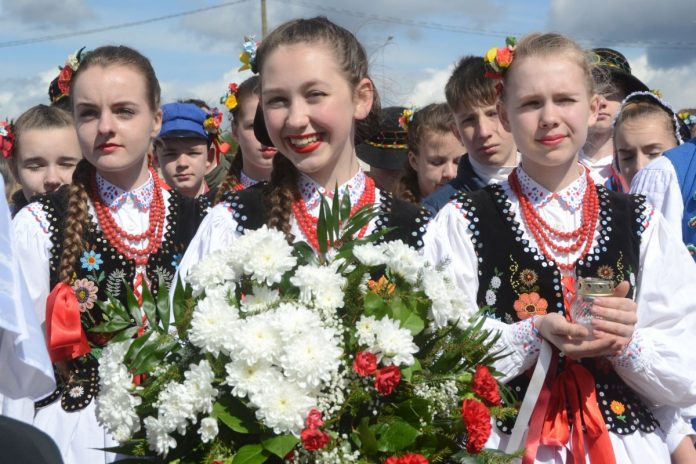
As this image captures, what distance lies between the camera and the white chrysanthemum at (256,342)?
2039mm

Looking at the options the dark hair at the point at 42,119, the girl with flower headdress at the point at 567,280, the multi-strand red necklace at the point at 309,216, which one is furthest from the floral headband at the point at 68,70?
the girl with flower headdress at the point at 567,280

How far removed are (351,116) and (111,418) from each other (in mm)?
1481

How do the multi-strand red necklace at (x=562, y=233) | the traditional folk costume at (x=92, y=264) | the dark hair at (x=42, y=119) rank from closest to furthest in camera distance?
the multi-strand red necklace at (x=562, y=233) < the traditional folk costume at (x=92, y=264) < the dark hair at (x=42, y=119)

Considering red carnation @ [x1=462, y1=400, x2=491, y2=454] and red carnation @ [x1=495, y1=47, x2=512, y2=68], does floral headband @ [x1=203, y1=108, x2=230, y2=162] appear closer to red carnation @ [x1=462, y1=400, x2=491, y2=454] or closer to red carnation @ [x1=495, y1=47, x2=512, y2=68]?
red carnation @ [x1=495, y1=47, x2=512, y2=68]

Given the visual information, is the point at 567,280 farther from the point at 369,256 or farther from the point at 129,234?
the point at 129,234

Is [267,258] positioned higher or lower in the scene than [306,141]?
lower

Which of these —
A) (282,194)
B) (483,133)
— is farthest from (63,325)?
(483,133)

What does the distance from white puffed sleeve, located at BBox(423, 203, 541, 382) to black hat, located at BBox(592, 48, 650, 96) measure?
8.27ft

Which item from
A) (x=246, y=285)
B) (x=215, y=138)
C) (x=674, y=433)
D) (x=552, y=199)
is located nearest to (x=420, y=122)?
(x=215, y=138)

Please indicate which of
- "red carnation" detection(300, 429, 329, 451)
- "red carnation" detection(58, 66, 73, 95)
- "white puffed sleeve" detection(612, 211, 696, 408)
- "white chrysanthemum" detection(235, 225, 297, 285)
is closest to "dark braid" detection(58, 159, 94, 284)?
"red carnation" detection(58, 66, 73, 95)

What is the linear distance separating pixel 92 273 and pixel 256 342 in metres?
1.74

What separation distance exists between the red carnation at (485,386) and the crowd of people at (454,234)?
1.63ft

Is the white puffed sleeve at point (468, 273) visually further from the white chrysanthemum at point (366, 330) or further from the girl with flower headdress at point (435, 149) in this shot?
the girl with flower headdress at point (435, 149)

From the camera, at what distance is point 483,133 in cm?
452
